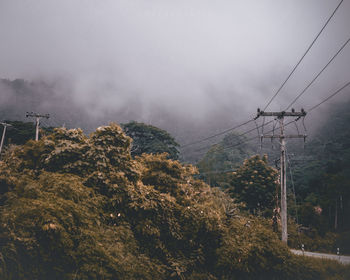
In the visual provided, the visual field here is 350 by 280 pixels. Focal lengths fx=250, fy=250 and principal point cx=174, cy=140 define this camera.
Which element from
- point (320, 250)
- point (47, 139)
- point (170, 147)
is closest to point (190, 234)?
point (47, 139)

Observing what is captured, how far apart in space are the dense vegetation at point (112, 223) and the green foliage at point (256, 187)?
2054 centimetres

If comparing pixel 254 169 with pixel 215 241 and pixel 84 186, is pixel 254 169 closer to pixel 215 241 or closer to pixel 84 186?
pixel 215 241

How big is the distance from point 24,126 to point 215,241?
42.1m

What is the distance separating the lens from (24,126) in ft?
135

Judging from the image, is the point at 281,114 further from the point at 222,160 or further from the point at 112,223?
the point at 222,160

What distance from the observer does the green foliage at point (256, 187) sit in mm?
30453

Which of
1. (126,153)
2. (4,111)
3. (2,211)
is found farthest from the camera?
(4,111)

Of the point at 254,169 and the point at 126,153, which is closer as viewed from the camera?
the point at 126,153

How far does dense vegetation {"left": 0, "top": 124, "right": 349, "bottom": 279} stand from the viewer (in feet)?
16.4

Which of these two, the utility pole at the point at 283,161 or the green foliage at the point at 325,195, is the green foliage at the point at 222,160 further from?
the utility pole at the point at 283,161

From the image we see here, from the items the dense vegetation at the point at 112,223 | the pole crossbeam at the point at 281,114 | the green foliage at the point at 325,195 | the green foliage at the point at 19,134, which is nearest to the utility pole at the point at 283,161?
the pole crossbeam at the point at 281,114

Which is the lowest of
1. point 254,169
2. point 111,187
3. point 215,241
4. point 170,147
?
point 215,241

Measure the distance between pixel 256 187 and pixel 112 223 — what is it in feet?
88.4

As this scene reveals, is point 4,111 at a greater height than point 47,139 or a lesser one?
greater
